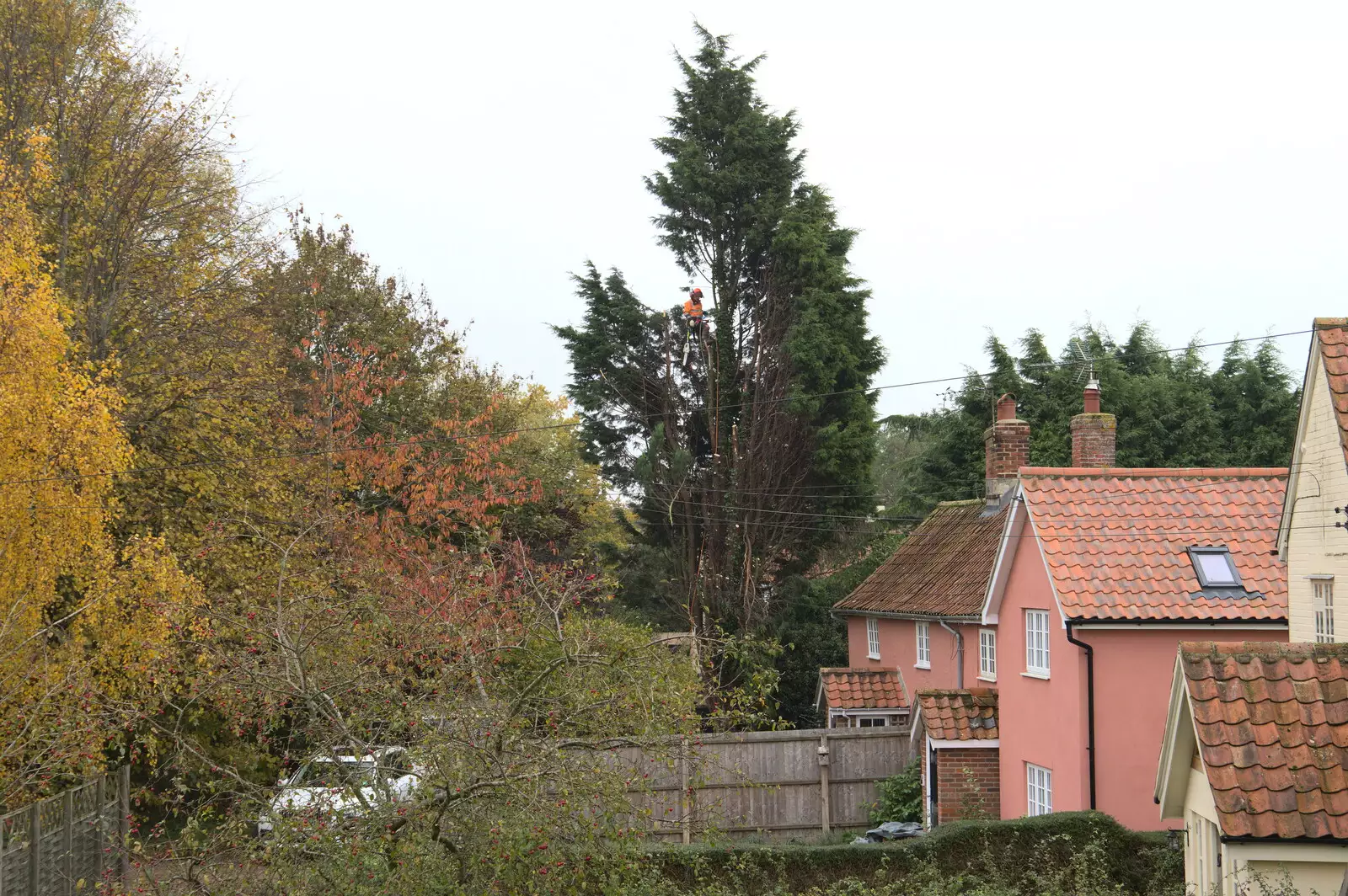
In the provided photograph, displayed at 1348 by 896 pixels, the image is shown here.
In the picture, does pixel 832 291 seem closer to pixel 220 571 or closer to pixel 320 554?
pixel 320 554

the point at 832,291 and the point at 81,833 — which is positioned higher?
the point at 832,291

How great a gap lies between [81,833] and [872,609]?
18.0 meters

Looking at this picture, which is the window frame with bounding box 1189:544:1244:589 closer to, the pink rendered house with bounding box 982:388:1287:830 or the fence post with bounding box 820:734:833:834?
the pink rendered house with bounding box 982:388:1287:830

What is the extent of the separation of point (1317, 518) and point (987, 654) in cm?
999

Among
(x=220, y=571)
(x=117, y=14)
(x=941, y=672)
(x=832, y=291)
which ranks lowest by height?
(x=941, y=672)

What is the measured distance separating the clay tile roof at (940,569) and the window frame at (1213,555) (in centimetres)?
503

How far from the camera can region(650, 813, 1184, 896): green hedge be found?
614 inches

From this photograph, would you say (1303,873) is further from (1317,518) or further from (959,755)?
(959,755)

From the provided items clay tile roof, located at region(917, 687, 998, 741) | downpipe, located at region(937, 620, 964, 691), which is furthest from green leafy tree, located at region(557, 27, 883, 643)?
clay tile roof, located at region(917, 687, 998, 741)

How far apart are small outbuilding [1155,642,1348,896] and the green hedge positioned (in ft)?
15.3

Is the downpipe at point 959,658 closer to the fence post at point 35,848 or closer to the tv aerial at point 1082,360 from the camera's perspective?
the tv aerial at point 1082,360

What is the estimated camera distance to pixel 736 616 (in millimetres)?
30234

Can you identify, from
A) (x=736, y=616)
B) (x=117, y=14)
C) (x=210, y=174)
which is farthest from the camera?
(x=736, y=616)

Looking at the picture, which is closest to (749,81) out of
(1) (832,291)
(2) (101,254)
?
(1) (832,291)
